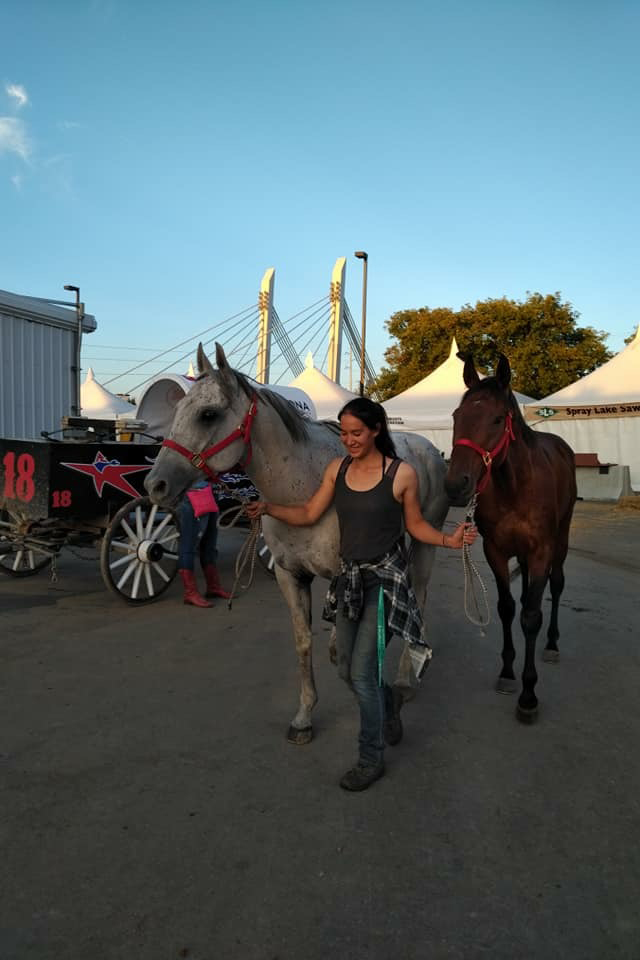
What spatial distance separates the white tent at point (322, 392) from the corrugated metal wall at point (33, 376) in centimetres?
1225

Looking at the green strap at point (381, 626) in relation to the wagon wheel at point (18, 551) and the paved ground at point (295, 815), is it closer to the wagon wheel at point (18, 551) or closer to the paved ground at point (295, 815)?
the paved ground at point (295, 815)

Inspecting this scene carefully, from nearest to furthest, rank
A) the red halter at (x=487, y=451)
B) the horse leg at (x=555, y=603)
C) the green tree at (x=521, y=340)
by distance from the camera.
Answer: the red halter at (x=487, y=451)
the horse leg at (x=555, y=603)
the green tree at (x=521, y=340)

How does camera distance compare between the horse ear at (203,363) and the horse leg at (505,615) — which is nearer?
the horse ear at (203,363)

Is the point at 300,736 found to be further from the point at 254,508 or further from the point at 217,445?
the point at 217,445

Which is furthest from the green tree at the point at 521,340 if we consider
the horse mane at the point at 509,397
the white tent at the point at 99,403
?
the horse mane at the point at 509,397

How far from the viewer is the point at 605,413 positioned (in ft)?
62.6

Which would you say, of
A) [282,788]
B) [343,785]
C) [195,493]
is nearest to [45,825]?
[282,788]

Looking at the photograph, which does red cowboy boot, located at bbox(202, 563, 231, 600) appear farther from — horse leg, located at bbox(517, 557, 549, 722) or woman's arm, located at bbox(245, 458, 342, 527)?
woman's arm, located at bbox(245, 458, 342, 527)

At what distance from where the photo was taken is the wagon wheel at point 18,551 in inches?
243

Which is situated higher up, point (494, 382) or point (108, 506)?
point (494, 382)

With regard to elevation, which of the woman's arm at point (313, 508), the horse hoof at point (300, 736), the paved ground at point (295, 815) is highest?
the woman's arm at point (313, 508)

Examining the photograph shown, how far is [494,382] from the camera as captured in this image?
11.9 feet

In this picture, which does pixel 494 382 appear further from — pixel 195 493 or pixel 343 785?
pixel 195 493

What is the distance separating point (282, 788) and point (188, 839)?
51cm
